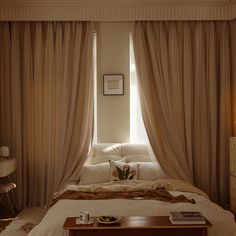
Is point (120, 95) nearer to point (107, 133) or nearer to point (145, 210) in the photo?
point (107, 133)

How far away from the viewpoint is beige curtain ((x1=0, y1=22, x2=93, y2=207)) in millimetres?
4781

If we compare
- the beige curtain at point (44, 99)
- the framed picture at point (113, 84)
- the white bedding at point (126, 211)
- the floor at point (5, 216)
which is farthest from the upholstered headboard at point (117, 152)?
the white bedding at point (126, 211)

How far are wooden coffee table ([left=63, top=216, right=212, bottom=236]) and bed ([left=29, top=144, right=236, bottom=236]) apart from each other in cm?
18

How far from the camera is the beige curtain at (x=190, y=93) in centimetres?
478

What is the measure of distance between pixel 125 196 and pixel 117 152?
51.5 inches

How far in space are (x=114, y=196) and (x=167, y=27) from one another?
2.60m

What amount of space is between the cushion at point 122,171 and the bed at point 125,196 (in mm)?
17

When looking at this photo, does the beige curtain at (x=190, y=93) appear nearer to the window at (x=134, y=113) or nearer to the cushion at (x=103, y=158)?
the window at (x=134, y=113)

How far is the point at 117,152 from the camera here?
4.75 m

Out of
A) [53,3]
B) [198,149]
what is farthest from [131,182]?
[53,3]

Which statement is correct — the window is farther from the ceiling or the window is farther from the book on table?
the book on table

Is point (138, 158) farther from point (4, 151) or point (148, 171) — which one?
point (4, 151)

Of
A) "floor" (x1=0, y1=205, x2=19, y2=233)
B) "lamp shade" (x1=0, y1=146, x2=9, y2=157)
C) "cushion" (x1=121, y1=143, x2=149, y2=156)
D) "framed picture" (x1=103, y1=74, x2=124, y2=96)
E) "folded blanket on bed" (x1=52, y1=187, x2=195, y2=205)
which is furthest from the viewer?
"framed picture" (x1=103, y1=74, x2=124, y2=96)

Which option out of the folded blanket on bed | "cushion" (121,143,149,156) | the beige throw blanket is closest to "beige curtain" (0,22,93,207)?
"cushion" (121,143,149,156)
